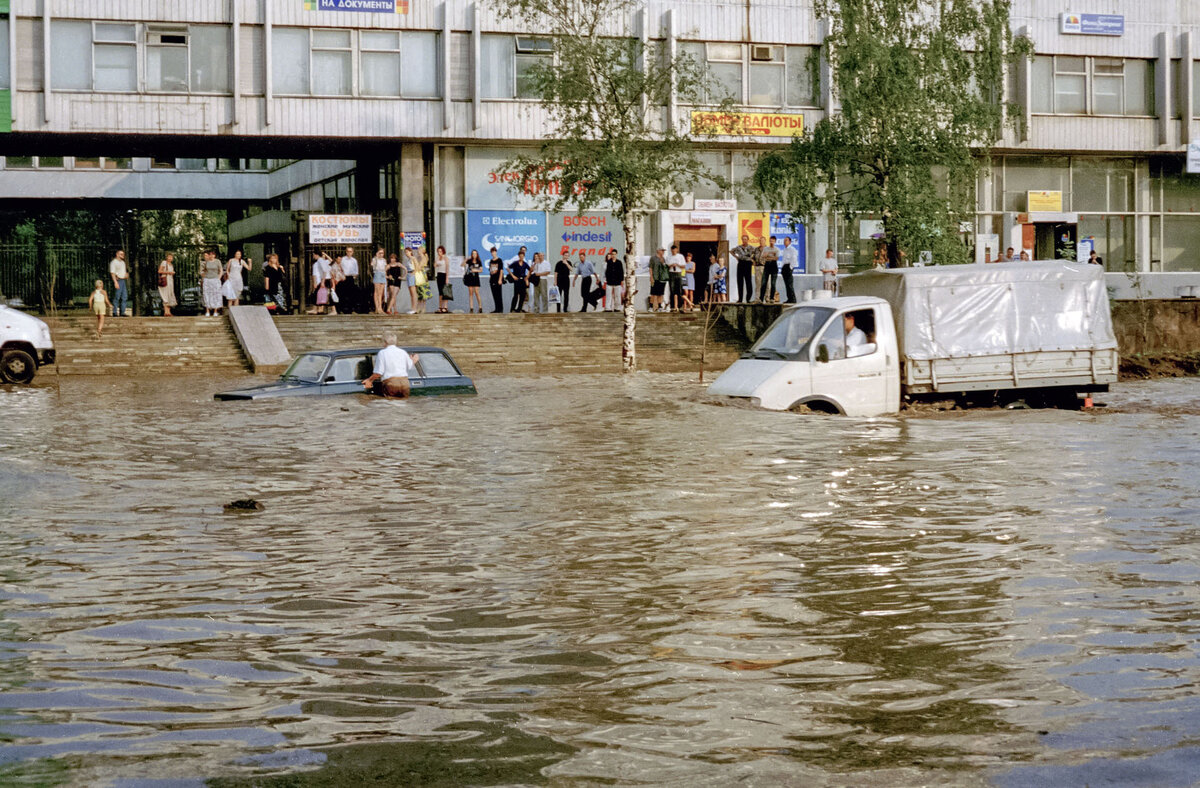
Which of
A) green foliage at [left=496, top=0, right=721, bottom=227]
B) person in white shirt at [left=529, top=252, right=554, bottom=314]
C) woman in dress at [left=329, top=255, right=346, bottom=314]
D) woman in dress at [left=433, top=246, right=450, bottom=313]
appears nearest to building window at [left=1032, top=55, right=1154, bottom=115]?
person in white shirt at [left=529, top=252, right=554, bottom=314]

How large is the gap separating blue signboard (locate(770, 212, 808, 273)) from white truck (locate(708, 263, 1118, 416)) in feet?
78.6

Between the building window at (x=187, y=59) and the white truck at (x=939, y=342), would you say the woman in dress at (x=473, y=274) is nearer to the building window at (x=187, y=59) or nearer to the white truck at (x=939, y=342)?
the building window at (x=187, y=59)

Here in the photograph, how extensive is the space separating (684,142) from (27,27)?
1936cm

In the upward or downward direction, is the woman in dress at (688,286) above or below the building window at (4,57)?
below

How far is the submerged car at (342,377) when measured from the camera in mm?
21172

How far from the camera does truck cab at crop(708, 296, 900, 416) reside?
18.8m

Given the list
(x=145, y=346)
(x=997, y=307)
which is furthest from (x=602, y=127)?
(x=997, y=307)

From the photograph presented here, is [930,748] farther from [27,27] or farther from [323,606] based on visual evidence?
[27,27]

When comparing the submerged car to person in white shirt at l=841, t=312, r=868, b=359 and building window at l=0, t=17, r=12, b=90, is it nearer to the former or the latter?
person in white shirt at l=841, t=312, r=868, b=359

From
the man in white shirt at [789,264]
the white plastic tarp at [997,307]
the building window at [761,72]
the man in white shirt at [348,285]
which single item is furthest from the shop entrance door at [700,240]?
the white plastic tarp at [997,307]

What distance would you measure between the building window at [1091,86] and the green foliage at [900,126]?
34.4 feet

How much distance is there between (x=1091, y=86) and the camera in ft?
160

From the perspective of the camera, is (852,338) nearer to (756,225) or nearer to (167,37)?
(756,225)

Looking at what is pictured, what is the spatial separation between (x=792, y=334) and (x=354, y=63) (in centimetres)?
2603
